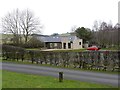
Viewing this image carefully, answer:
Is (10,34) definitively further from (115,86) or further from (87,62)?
(115,86)

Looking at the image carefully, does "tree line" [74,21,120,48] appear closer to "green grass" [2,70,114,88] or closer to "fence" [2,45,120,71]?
"fence" [2,45,120,71]

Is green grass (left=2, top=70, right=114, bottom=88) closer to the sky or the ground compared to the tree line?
closer to the ground

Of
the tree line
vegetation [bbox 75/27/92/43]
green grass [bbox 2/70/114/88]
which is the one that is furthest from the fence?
vegetation [bbox 75/27/92/43]

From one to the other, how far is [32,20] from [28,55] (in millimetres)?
41106

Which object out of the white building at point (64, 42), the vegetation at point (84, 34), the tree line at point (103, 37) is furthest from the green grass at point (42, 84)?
the vegetation at point (84, 34)

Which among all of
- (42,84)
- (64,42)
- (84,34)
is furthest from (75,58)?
(84,34)

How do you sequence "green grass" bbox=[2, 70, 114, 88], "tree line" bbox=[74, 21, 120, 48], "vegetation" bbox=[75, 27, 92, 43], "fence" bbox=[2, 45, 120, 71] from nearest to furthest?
"green grass" bbox=[2, 70, 114, 88] → "fence" bbox=[2, 45, 120, 71] → "tree line" bbox=[74, 21, 120, 48] → "vegetation" bbox=[75, 27, 92, 43]

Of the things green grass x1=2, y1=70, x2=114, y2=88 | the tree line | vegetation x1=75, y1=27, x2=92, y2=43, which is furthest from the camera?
vegetation x1=75, y1=27, x2=92, y2=43

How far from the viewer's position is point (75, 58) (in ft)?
77.6

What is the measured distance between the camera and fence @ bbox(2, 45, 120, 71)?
810 inches

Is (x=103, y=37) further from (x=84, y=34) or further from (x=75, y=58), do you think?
(x=75, y=58)

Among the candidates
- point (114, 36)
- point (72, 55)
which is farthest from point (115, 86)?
point (114, 36)

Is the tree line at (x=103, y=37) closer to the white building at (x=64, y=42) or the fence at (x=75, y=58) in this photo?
the white building at (x=64, y=42)

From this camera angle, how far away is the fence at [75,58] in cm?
2056
